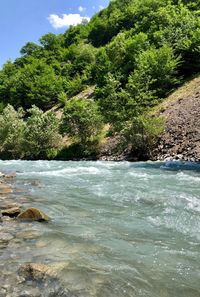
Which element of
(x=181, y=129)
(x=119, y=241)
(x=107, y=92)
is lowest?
(x=119, y=241)

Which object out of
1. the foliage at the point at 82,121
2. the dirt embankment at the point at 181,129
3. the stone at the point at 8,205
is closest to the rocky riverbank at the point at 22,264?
the stone at the point at 8,205

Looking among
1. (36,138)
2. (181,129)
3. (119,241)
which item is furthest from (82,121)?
(119,241)

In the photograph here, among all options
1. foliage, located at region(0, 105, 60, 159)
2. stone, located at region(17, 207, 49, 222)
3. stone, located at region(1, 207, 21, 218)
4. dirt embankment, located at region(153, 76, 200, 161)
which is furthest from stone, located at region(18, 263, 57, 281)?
foliage, located at region(0, 105, 60, 159)

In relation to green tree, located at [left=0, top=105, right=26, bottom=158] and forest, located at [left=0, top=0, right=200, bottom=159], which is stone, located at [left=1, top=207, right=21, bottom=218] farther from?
green tree, located at [left=0, top=105, right=26, bottom=158]

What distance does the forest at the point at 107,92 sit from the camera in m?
40.4

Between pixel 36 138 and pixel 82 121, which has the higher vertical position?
pixel 82 121

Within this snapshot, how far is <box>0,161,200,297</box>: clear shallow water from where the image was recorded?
310 inches

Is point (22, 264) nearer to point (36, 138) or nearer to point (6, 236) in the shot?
point (6, 236)

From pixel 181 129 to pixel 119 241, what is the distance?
28.3 m

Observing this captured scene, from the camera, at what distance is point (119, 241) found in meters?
10.5

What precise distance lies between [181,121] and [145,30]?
50.6 metres

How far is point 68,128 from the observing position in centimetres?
4906

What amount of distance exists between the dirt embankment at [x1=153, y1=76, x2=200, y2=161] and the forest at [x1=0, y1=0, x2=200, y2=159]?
1372 millimetres

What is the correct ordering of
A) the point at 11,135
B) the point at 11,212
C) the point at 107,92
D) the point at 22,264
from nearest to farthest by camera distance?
the point at 22,264, the point at 11,212, the point at 107,92, the point at 11,135
